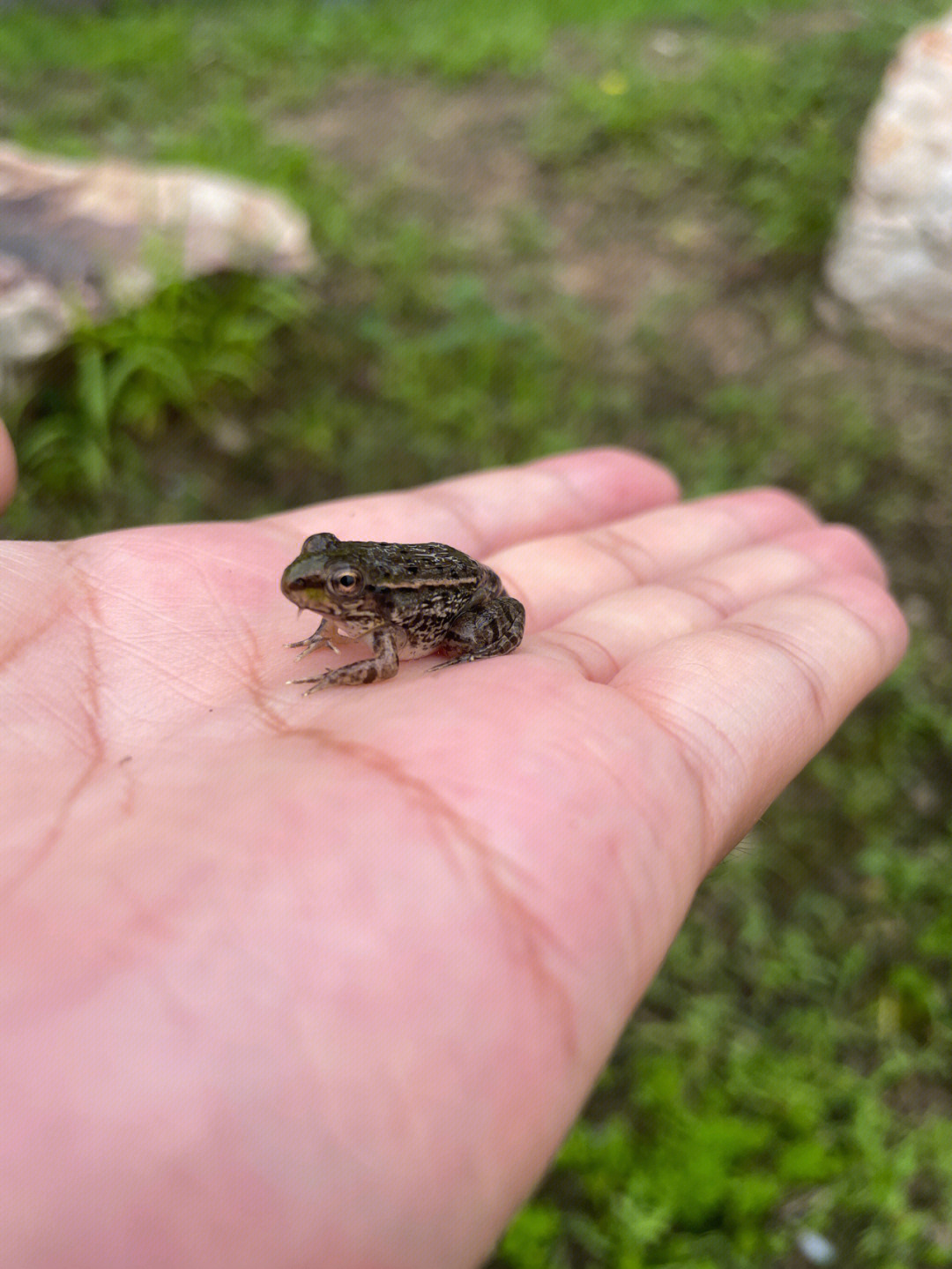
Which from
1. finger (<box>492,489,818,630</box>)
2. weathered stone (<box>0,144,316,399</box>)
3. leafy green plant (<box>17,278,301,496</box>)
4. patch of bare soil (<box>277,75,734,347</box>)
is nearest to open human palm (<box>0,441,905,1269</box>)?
finger (<box>492,489,818,630</box>)

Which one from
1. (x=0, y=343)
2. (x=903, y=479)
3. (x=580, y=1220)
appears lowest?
(x=580, y=1220)

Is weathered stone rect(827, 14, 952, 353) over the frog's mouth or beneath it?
over

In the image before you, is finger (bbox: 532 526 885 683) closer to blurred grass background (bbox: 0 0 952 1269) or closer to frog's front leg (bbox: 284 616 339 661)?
frog's front leg (bbox: 284 616 339 661)

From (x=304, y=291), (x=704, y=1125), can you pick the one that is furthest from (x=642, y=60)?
(x=704, y=1125)

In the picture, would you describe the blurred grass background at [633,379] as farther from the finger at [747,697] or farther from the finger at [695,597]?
the finger at [747,697]

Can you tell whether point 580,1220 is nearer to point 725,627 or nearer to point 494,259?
point 725,627

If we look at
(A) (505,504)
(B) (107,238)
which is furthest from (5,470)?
(B) (107,238)

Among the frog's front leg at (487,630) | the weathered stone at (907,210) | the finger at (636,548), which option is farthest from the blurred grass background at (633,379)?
the frog's front leg at (487,630)
